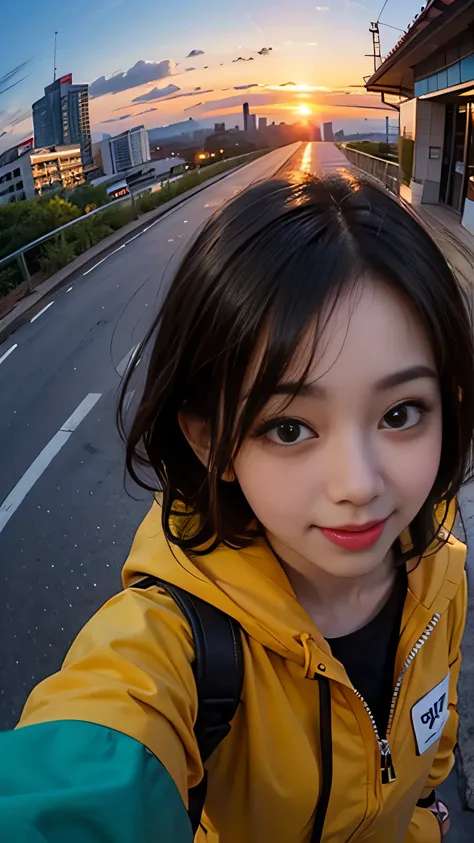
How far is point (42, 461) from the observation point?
378cm

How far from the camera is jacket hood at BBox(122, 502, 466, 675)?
29.4 inches

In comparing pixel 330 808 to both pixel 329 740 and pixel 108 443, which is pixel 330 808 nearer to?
pixel 329 740

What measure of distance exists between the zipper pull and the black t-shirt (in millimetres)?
33

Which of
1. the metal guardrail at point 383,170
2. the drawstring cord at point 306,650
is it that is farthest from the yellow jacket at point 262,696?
the metal guardrail at point 383,170

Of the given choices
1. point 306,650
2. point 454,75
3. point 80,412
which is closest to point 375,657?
point 306,650

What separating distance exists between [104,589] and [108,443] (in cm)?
139

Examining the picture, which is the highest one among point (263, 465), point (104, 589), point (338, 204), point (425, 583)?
point (338, 204)

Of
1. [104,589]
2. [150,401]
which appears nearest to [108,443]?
[104,589]

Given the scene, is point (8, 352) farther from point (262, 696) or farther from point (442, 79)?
Answer: point (442, 79)

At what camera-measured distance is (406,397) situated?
683mm

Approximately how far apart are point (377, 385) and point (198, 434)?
0.27m

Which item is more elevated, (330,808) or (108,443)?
(330,808)

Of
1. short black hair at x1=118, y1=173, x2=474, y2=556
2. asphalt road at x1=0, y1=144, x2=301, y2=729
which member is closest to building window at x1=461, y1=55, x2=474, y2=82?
asphalt road at x1=0, y1=144, x2=301, y2=729

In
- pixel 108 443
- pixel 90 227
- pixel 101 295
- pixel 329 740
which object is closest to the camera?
pixel 329 740
